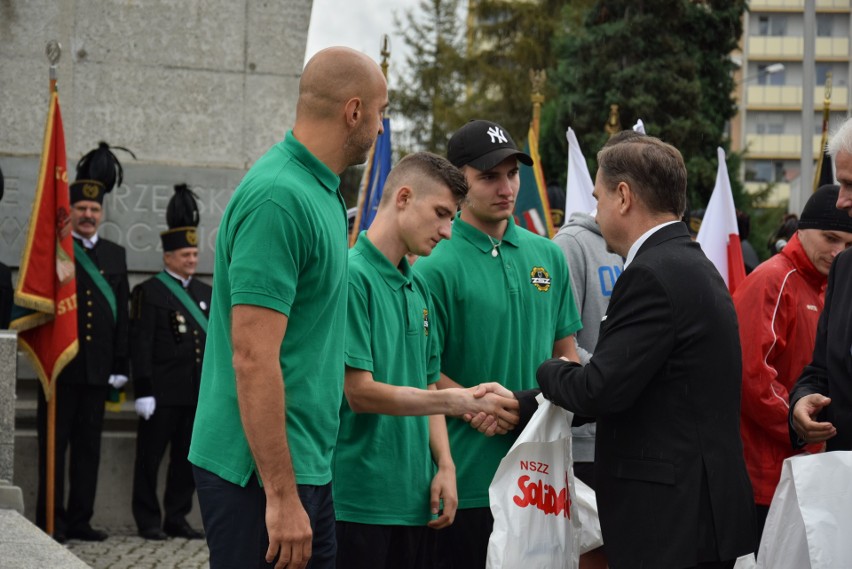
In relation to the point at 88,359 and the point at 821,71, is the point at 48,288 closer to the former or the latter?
the point at 88,359

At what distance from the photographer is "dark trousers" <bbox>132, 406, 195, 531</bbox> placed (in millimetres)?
9602

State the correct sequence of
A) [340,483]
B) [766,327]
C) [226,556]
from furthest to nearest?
[766,327], [340,483], [226,556]

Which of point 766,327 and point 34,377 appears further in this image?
point 34,377

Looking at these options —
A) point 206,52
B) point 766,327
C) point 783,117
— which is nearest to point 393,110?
point 206,52

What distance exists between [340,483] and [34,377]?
6120mm

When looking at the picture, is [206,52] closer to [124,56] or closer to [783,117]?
[124,56]

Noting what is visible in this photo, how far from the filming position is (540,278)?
208 inches

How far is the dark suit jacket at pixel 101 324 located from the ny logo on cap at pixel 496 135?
187 inches

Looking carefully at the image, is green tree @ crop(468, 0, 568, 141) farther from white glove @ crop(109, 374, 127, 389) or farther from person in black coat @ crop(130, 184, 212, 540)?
white glove @ crop(109, 374, 127, 389)

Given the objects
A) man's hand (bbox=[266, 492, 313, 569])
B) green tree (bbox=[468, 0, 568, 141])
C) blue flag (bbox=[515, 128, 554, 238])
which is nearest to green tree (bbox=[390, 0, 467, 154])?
green tree (bbox=[468, 0, 568, 141])

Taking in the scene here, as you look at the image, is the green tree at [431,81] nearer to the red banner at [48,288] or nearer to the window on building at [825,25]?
the red banner at [48,288]

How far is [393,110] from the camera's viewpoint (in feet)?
146

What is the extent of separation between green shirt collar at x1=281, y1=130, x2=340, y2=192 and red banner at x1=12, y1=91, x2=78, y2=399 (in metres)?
5.64

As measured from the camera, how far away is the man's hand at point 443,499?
15.4ft
